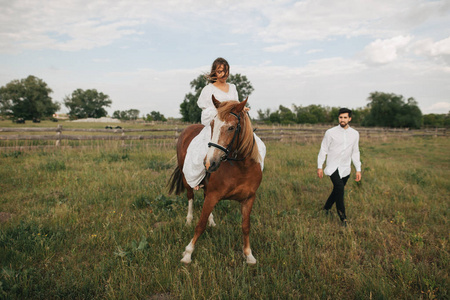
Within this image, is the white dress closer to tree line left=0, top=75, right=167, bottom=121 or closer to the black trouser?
the black trouser

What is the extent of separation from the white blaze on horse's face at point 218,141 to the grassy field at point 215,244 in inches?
49.0

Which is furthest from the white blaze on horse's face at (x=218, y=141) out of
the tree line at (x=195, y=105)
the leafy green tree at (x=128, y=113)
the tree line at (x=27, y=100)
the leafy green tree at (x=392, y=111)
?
the leafy green tree at (x=128, y=113)

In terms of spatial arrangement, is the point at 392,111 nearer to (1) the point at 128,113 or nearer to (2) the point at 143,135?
A: (2) the point at 143,135

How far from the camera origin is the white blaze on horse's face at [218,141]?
2.22m

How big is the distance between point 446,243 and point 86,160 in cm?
1011

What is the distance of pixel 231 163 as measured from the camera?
283 centimetres

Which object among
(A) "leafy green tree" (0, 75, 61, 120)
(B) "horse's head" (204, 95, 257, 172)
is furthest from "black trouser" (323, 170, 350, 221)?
(A) "leafy green tree" (0, 75, 61, 120)

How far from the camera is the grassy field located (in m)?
2.40

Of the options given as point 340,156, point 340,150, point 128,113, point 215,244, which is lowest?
point 215,244

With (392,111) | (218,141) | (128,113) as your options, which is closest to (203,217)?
(218,141)

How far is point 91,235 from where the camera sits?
3.37 meters

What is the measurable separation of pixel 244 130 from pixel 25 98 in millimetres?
74544

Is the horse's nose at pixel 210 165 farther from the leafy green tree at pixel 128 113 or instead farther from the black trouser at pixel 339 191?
the leafy green tree at pixel 128 113

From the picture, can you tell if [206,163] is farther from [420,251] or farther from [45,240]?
[420,251]
